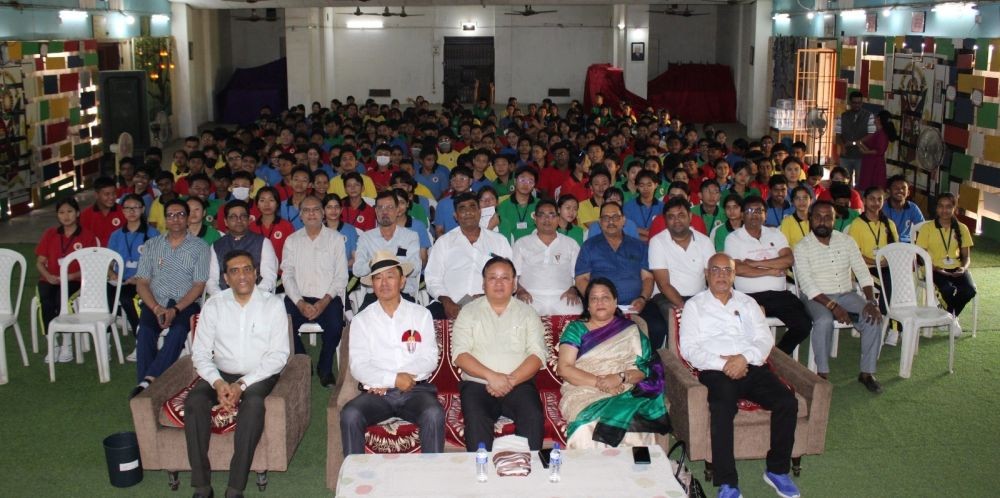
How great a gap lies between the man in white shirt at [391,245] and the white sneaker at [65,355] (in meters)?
2.09

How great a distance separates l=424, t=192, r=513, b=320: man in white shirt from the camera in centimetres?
685

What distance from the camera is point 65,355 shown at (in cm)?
730

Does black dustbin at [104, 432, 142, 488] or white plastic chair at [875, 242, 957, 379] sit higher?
white plastic chair at [875, 242, 957, 379]

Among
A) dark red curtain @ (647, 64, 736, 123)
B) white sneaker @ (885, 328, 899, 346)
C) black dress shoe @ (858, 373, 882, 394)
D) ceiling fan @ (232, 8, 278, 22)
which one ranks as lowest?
black dress shoe @ (858, 373, 882, 394)

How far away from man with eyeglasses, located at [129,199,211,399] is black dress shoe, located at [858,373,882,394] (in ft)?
13.9

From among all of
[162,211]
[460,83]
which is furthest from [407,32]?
[162,211]

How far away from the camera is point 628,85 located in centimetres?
2375

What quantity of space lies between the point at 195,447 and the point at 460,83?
23.4m

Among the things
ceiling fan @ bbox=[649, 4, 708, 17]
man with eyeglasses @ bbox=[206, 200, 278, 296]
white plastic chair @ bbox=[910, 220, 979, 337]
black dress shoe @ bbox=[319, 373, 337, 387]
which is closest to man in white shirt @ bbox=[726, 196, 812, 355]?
white plastic chair @ bbox=[910, 220, 979, 337]

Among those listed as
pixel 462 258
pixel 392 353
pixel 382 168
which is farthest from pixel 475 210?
pixel 382 168

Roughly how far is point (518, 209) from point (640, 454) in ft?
12.7

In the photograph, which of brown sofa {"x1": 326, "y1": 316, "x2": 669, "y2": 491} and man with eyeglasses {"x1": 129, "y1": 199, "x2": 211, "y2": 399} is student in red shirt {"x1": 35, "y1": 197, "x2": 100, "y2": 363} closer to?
man with eyeglasses {"x1": 129, "y1": 199, "x2": 211, "y2": 399}

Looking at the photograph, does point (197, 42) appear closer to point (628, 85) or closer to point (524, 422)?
point (628, 85)

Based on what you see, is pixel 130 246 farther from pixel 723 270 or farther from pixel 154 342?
pixel 723 270
